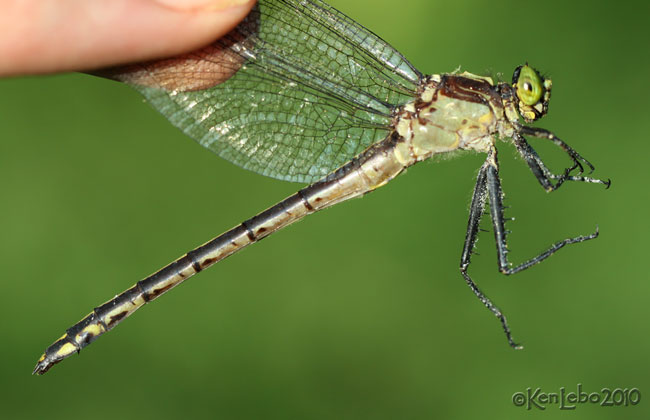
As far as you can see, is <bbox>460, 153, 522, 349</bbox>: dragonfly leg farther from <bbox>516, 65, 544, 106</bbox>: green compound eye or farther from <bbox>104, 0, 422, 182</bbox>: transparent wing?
<bbox>104, 0, 422, 182</bbox>: transparent wing

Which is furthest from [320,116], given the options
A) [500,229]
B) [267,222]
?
[500,229]

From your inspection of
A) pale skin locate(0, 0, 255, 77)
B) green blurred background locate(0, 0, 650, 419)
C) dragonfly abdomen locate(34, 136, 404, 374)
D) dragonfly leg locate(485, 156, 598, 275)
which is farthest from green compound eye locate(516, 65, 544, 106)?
pale skin locate(0, 0, 255, 77)

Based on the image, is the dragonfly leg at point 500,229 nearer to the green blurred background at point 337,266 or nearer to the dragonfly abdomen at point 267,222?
the dragonfly abdomen at point 267,222

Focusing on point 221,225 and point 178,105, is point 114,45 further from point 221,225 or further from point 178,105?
point 221,225

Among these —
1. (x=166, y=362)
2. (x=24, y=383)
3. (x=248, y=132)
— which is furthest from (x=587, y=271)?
(x=24, y=383)

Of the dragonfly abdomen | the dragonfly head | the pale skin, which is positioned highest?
the pale skin

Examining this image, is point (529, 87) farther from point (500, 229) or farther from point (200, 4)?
point (200, 4)
